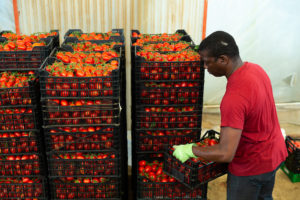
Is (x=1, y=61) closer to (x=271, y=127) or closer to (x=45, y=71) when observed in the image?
(x=45, y=71)

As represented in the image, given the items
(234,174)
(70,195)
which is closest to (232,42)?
(234,174)

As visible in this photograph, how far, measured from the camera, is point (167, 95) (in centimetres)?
328

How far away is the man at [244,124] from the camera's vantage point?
236 centimetres

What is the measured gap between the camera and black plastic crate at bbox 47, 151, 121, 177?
317 centimetres

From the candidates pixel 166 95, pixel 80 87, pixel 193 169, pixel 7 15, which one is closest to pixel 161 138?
pixel 166 95

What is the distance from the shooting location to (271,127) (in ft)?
8.43

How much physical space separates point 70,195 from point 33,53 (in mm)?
1535

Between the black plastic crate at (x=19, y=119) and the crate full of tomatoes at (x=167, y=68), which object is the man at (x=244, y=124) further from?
the black plastic crate at (x=19, y=119)

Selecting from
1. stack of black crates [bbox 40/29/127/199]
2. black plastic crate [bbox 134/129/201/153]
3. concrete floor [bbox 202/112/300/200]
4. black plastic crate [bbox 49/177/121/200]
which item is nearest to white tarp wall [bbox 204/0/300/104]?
concrete floor [bbox 202/112/300/200]

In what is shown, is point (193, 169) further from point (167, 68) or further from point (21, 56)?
point (21, 56)

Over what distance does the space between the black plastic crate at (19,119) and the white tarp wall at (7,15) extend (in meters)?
2.71

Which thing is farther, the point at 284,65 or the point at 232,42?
the point at 284,65

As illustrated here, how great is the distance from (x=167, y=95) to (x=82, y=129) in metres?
0.91

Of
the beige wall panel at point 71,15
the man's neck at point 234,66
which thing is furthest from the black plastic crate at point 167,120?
the beige wall panel at point 71,15
